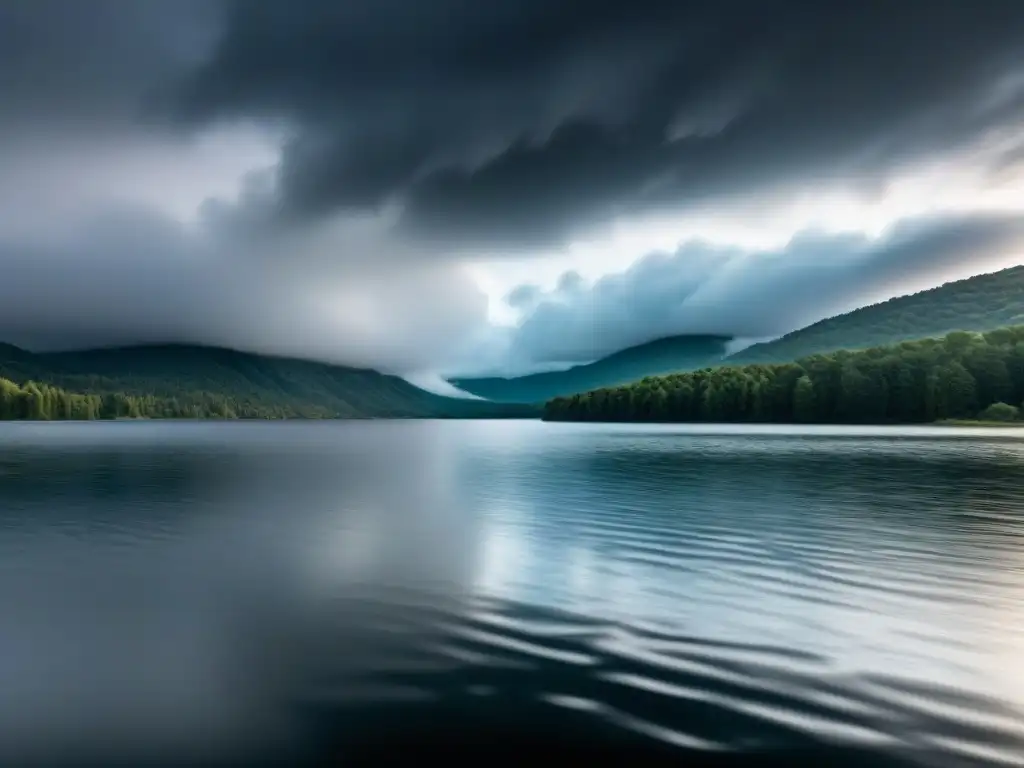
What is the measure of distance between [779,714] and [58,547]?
110ft

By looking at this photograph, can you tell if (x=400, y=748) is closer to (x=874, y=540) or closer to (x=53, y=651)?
(x=53, y=651)

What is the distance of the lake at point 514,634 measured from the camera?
1290cm

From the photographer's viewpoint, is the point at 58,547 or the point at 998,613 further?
the point at 58,547

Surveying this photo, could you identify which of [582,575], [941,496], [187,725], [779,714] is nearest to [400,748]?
[187,725]

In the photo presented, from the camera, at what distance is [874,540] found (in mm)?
33812

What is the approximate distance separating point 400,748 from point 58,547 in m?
28.8

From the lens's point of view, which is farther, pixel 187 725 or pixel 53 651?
pixel 53 651

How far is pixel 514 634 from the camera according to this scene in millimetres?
19375

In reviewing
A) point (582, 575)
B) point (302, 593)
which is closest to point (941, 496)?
point (582, 575)

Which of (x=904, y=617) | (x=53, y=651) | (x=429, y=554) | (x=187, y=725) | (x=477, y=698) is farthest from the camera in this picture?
(x=429, y=554)

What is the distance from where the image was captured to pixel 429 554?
31.1 meters

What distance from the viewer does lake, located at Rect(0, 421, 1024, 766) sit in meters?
12.9

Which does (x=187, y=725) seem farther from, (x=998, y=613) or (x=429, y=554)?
(x=998, y=613)

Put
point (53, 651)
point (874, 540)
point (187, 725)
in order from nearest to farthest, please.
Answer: point (187, 725), point (53, 651), point (874, 540)
